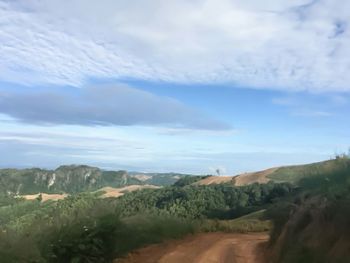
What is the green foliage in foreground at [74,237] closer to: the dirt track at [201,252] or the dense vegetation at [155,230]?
the dense vegetation at [155,230]

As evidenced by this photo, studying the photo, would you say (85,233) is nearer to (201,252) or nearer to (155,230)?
(201,252)

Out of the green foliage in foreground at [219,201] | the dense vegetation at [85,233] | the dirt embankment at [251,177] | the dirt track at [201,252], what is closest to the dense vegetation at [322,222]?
the dirt track at [201,252]

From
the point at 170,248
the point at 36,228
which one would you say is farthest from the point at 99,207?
the point at 170,248

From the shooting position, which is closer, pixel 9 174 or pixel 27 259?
pixel 27 259

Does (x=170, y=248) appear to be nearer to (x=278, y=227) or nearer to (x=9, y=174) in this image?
(x=278, y=227)

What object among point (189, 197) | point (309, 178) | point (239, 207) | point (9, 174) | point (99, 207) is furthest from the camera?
point (9, 174)

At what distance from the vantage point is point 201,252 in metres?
19.3

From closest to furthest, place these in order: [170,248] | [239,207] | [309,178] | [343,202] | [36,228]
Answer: [343,202]
[36,228]
[309,178]
[170,248]
[239,207]

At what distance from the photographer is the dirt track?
17.7 m

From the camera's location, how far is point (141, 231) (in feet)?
68.8

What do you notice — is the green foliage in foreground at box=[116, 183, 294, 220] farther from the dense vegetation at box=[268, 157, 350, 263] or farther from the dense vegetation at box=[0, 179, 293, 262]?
the dense vegetation at box=[268, 157, 350, 263]

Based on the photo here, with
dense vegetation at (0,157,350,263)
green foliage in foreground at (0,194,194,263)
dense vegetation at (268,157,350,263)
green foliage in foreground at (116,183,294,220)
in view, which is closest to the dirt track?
dense vegetation at (0,157,350,263)

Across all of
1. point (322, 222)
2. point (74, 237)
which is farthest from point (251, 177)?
point (322, 222)

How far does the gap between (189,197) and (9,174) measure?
480ft
